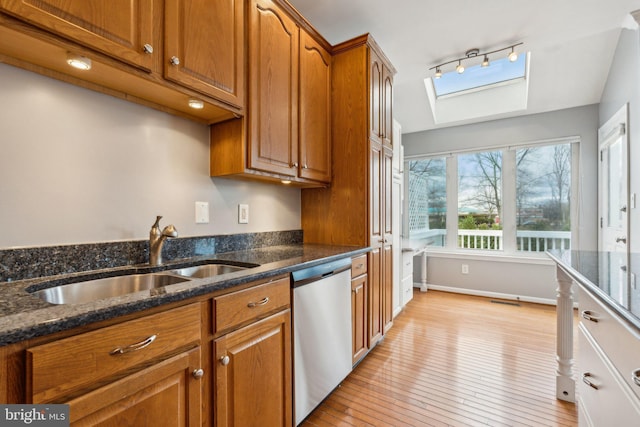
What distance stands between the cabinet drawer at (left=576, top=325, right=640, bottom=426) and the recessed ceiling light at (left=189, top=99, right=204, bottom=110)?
1.87 metres

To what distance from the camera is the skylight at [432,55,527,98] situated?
3529 mm

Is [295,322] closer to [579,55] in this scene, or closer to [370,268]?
[370,268]

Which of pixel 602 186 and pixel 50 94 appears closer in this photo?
pixel 50 94

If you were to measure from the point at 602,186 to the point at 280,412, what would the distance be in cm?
397

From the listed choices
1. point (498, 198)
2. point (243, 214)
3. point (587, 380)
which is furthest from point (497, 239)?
point (243, 214)

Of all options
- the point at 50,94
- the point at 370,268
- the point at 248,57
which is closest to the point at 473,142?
the point at 370,268

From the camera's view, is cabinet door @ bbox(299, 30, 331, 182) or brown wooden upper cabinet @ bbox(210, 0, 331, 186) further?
cabinet door @ bbox(299, 30, 331, 182)

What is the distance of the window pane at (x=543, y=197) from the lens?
11.8 feet

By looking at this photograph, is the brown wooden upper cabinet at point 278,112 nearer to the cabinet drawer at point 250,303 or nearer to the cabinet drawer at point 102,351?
the cabinet drawer at point 250,303

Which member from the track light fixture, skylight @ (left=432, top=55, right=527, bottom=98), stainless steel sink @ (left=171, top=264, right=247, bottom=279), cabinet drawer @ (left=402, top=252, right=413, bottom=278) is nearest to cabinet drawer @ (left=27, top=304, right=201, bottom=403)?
stainless steel sink @ (left=171, top=264, right=247, bottom=279)

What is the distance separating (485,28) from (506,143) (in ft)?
6.63

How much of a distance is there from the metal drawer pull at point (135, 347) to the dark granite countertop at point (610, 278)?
4.05 feet

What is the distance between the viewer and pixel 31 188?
1107 millimetres

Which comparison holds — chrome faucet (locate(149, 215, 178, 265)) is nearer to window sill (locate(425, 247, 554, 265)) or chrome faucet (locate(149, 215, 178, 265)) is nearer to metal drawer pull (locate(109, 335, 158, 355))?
metal drawer pull (locate(109, 335, 158, 355))
